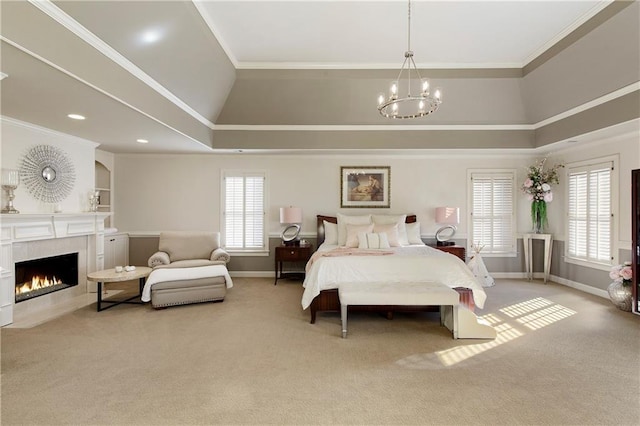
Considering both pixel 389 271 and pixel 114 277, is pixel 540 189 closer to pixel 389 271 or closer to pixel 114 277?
pixel 389 271

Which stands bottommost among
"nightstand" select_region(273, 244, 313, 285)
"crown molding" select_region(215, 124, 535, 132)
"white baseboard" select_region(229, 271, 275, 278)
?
"white baseboard" select_region(229, 271, 275, 278)

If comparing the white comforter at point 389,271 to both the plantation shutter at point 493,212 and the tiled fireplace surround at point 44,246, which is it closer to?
the plantation shutter at point 493,212

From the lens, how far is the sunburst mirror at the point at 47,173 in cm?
444

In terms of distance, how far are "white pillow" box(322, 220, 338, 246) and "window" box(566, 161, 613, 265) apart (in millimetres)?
4344

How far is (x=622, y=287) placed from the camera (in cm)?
448

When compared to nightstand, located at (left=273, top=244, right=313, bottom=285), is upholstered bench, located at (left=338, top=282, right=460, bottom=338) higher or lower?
lower

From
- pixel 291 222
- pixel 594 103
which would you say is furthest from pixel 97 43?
pixel 594 103

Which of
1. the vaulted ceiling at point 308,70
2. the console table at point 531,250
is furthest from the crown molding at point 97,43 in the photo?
the console table at point 531,250

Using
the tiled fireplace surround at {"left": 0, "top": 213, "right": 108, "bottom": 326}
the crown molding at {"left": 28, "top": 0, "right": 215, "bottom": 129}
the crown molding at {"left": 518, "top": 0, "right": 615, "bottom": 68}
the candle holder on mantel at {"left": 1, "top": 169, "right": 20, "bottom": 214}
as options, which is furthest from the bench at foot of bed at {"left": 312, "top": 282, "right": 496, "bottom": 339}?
the candle holder on mantel at {"left": 1, "top": 169, "right": 20, "bottom": 214}

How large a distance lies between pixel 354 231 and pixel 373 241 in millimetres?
502

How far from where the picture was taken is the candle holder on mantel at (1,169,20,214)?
3.94m

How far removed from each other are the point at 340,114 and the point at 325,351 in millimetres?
4295

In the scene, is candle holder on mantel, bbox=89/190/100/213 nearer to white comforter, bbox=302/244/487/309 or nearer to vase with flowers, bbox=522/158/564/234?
white comforter, bbox=302/244/487/309

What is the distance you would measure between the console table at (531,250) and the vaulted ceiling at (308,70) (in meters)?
1.81
